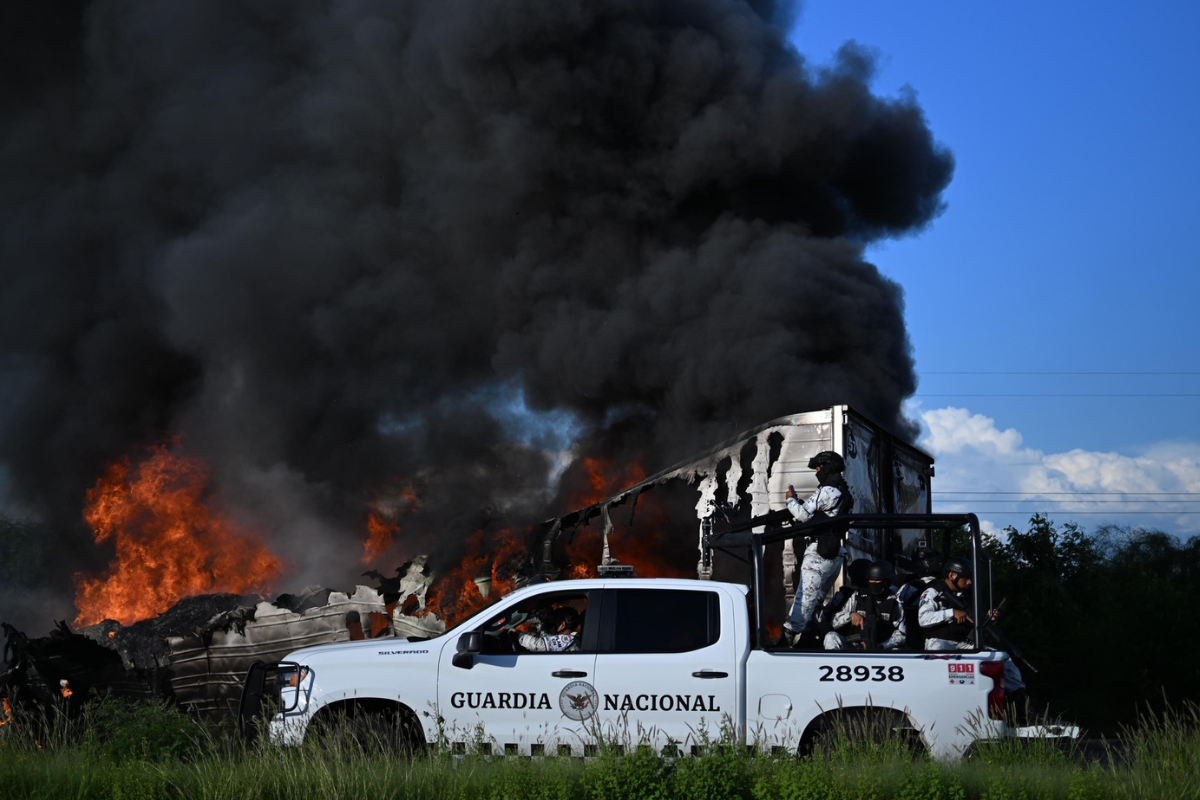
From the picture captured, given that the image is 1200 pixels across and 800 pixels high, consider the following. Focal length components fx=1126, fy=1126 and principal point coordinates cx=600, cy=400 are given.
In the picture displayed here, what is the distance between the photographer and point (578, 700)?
23.4 feet

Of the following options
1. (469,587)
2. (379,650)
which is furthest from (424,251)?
(379,650)

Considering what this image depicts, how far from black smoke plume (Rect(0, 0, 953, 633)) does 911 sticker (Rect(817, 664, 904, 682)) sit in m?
10.4

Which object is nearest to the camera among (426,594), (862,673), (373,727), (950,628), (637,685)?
(862,673)

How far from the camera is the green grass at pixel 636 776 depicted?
616 cm

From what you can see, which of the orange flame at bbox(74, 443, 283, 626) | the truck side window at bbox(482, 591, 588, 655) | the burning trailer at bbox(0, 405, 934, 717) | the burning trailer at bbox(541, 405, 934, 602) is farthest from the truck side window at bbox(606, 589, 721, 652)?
the orange flame at bbox(74, 443, 283, 626)

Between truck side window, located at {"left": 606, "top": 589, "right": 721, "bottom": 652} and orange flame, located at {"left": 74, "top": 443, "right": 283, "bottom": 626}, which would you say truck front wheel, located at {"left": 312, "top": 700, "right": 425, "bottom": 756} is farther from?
orange flame, located at {"left": 74, "top": 443, "right": 283, "bottom": 626}

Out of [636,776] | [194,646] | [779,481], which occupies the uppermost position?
[779,481]

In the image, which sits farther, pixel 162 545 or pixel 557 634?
pixel 162 545

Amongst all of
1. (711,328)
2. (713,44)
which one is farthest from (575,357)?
(713,44)

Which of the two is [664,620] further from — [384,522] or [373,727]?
[384,522]

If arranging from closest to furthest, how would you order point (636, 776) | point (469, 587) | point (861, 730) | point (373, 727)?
point (636, 776), point (861, 730), point (373, 727), point (469, 587)

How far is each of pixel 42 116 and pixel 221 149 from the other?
5729mm

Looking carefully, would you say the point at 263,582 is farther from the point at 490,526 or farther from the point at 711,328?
the point at 711,328

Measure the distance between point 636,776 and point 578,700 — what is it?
3.30 feet
